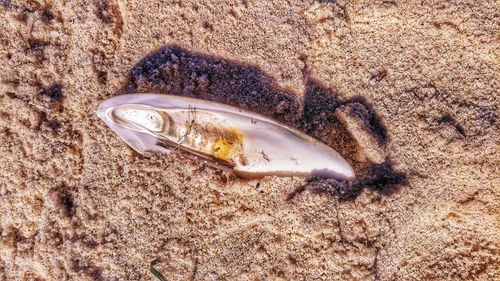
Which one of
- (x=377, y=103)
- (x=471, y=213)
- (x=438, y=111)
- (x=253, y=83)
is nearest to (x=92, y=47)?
(x=253, y=83)

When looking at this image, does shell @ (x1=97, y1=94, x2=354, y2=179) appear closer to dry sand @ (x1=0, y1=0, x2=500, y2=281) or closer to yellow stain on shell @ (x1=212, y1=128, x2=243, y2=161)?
yellow stain on shell @ (x1=212, y1=128, x2=243, y2=161)

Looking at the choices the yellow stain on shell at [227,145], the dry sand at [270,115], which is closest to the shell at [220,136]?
the yellow stain on shell at [227,145]

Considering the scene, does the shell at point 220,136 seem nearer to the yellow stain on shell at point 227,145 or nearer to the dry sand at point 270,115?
the yellow stain on shell at point 227,145

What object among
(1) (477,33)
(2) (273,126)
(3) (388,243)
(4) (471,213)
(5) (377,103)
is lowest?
(3) (388,243)

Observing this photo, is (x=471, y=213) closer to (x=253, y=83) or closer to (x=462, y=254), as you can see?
(x=462, y=254)

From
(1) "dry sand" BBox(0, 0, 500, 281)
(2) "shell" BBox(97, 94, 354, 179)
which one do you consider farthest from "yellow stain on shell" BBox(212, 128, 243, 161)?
(1) "dry sand" BBox(0, 0, 500, 281)
